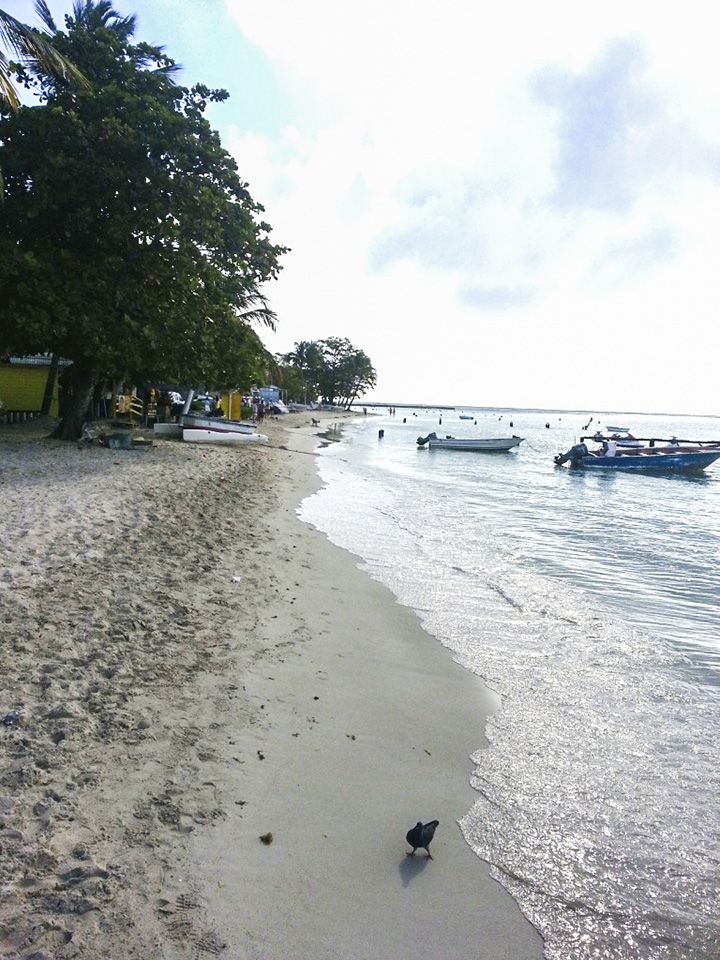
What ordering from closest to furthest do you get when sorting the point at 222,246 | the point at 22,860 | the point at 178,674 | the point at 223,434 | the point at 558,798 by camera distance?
the point at 22,860 < the point at 558,798 < the point at 178,674 < the point at 222,246 < the point at 223,434

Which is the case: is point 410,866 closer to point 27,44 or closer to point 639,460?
point 27,44

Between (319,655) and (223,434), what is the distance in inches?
872

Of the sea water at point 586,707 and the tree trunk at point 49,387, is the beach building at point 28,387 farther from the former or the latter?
the sea water at point 586,707

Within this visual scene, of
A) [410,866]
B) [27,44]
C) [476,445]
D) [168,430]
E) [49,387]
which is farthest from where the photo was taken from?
[476,445]

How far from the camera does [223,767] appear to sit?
3.60 m

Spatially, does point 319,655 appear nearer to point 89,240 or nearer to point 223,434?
point 89,240

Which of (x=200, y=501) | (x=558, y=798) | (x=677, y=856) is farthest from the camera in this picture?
(x=200, y=501)

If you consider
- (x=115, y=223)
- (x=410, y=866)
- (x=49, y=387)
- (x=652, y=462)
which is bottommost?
(x=410, y=866)

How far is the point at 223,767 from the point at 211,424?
23.3 m

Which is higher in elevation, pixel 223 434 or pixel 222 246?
pixel 222 246

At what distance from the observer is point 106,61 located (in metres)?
18.3

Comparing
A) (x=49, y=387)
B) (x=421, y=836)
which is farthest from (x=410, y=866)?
(x=49, y=387)

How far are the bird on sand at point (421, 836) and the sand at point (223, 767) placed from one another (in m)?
0.08

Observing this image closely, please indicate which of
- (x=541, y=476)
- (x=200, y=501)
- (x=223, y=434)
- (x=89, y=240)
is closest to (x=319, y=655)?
(x=200, y=501)
